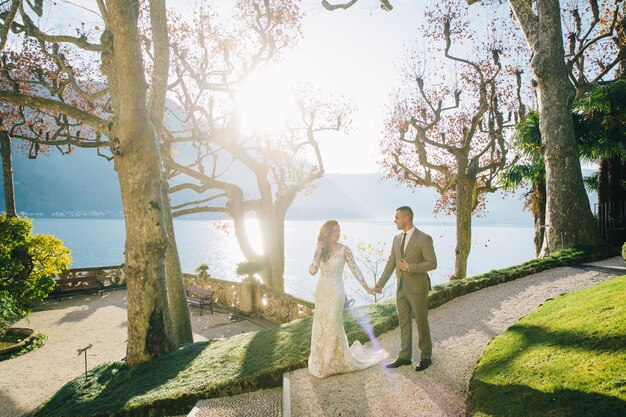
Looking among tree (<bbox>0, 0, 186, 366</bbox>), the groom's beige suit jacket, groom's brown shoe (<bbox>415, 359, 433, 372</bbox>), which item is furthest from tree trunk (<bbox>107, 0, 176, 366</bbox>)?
groom's brown shoe (<bbox>415, 359, 433, 372</bbox>)

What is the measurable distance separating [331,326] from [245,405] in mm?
1766

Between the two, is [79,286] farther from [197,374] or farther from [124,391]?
[197,374]

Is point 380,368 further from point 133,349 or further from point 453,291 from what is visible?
point 133,349

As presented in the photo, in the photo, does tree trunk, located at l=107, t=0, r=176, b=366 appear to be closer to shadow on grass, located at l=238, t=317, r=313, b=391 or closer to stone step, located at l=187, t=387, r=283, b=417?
shadow on grass, located at l=238, t=317, r=313, b=391

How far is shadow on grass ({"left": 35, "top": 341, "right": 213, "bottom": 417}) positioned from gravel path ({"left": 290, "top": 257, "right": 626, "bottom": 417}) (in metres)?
2.40

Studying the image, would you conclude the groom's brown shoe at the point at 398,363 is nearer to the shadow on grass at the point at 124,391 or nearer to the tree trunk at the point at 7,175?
the shadow on grass at the point at 124,391

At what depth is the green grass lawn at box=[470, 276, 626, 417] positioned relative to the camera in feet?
12.5

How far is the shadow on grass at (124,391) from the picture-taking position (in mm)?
6469

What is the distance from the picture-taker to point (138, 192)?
8.27 m

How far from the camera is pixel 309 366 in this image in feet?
20.5

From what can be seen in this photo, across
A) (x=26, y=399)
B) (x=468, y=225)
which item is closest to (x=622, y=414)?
(x=26, y=399)

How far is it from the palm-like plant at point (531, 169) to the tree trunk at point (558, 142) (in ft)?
2.65

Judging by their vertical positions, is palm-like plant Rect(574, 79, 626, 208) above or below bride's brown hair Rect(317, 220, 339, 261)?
above

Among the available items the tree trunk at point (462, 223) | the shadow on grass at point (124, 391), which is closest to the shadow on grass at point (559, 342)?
the shadow on grass at point (124, 391)
